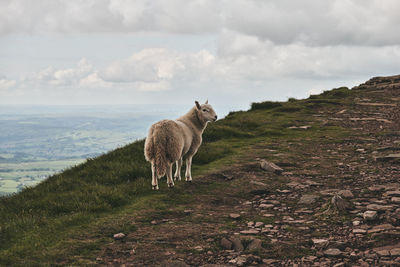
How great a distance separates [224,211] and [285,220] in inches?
57.2

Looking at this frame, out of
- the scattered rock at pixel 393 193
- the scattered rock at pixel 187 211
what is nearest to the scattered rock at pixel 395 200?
the scattered rock at pixel 393 193

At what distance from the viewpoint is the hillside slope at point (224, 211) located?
17.3 ft

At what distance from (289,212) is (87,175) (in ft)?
22.2

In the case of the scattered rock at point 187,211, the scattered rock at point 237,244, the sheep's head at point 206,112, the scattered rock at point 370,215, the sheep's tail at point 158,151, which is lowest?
the scattered rock at point 237,244

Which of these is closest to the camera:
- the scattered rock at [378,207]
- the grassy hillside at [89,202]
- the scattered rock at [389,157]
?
the grassy hillside at [89,202]

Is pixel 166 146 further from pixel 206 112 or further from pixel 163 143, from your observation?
pixel 206 112

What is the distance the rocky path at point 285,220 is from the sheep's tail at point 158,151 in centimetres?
100

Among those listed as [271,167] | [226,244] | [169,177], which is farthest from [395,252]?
[271,167]

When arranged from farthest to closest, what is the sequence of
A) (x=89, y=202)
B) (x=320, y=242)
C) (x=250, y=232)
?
(x=89, y=202) → (x=250, y=232) → (x=320, y=242)

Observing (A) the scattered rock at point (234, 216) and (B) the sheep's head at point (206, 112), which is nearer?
(A) the scattered rock at point (234, 216)

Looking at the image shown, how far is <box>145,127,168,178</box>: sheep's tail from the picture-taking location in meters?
9.01

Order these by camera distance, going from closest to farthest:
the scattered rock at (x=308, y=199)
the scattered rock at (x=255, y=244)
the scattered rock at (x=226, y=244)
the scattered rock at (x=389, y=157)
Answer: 1. the scattered rock at (x=255, y=244)
2. the scattered rock at (x=226, y=244)
3. the scattered rock at (x=308, y=199)
4. the scattered rock at (x=389, y=157)

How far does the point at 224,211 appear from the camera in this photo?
7559mm

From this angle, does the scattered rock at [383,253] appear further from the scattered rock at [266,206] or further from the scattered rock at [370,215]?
the scattered rock at [266,206]
